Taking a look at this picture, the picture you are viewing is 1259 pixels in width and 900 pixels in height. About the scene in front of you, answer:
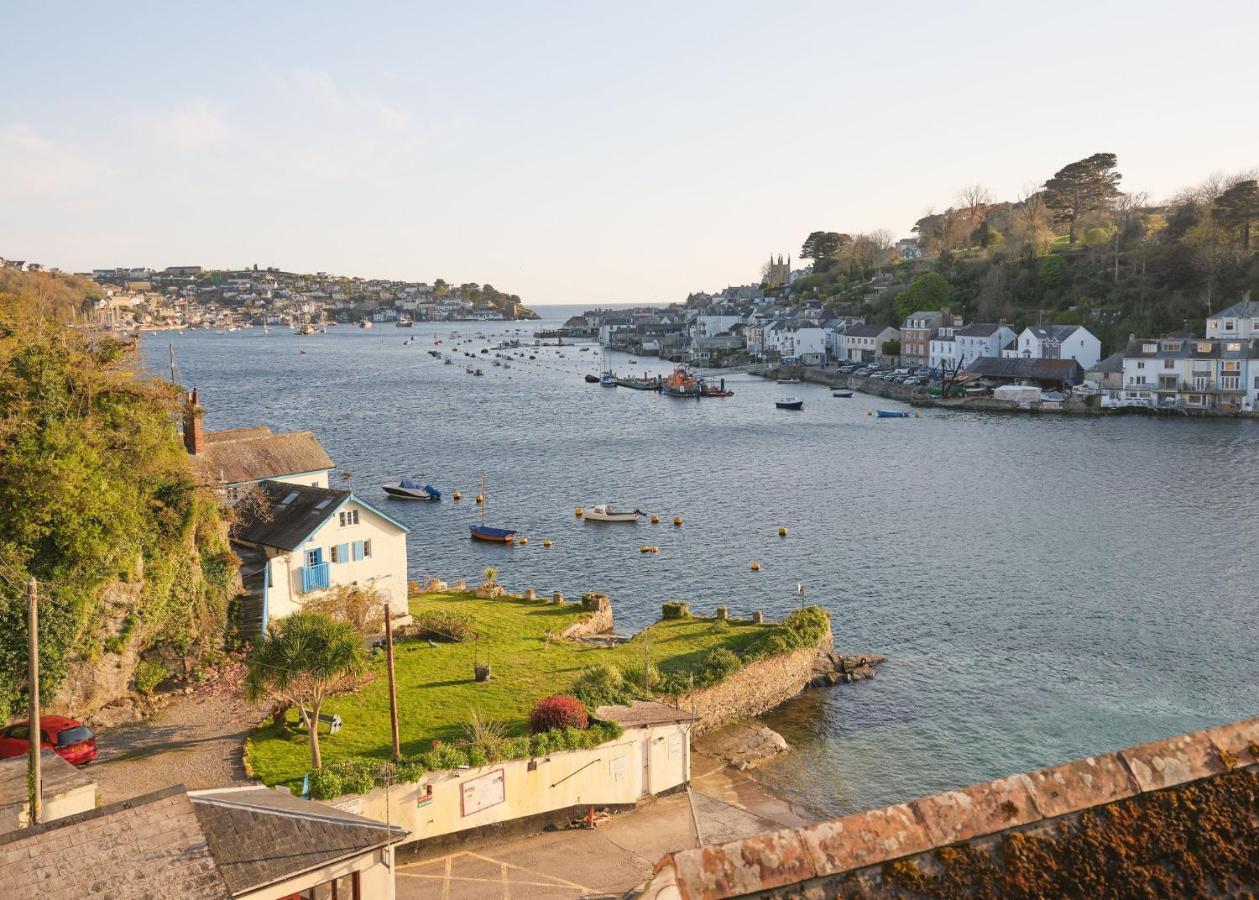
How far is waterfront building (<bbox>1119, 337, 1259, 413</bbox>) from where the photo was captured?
315ft

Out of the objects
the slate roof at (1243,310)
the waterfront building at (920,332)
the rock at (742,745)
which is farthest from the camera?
the waterfront building at (920,332)

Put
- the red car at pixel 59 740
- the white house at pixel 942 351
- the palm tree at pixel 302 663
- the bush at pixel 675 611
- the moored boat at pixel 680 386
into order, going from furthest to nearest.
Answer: the white house at pixel 942 351
the moored boat at pixel 680 386
the bush at pixel 675 611
the palm tree at pixel 302 663
the red car at pixel 59 740

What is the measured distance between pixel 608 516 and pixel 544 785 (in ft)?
120

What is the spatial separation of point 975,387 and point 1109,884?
115690mm

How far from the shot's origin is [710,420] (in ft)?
347

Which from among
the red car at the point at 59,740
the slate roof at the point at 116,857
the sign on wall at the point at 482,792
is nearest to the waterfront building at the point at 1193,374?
the sign on wall at the point at 482,792

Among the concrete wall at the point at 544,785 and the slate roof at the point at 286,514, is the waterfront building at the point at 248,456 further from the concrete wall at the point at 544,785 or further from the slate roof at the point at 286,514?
the concrete wall at the point at 544,785

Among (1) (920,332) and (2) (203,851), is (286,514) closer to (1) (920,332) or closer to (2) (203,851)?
(2) (203,851)

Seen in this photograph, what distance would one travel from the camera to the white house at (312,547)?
103 ft

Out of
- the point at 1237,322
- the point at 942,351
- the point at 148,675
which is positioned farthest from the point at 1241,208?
the point at 148,675

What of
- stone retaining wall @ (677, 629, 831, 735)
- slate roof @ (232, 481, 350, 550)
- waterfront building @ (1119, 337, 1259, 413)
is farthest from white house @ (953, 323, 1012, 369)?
slate roof @ (232, 481, 350, 550)

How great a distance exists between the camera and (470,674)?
2897 centimetres

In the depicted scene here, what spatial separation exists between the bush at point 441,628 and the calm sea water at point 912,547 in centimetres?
990

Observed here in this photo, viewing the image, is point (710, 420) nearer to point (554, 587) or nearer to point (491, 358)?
point (554, 587)
